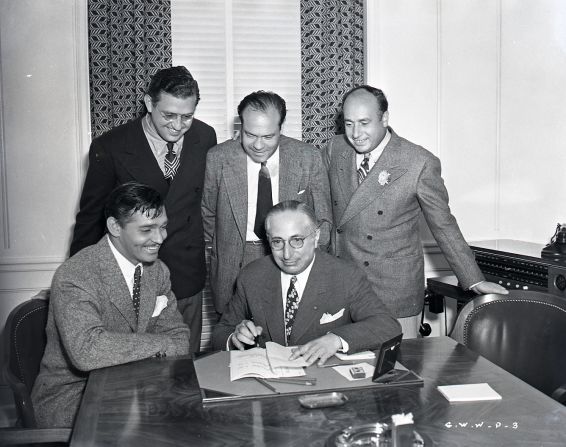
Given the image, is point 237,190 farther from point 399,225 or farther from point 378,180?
point 399,225

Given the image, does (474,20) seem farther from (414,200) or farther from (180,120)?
(180,120)

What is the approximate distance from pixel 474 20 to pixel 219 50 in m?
1.72

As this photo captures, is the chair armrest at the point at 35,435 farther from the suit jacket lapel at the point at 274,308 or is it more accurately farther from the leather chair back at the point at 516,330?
the leather chair back at the point at 516,330

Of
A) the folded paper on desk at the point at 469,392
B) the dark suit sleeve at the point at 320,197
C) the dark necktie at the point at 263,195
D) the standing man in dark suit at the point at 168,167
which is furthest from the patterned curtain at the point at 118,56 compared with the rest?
the folded paper on desk at the point at 469,392

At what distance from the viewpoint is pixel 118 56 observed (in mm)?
3971

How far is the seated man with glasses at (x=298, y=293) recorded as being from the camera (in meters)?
2.59

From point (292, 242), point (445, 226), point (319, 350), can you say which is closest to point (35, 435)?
point (319, 350)

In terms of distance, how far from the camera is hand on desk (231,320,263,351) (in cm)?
244

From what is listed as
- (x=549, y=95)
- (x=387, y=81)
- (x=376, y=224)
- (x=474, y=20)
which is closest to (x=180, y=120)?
(x=376, y=224)

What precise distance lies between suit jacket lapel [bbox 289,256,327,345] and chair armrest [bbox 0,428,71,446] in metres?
0.91

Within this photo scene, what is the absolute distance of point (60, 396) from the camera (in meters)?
2.42

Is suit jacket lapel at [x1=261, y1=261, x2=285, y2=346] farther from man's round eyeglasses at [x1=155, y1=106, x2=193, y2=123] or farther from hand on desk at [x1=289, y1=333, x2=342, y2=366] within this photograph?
man's round eyeglasses at [x1=155, y1=106, x2=193, y2=123]

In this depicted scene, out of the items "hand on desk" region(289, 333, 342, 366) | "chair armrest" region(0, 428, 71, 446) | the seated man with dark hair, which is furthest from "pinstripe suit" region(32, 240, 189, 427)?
"hand on desk" region(289, 333, 342, 366)

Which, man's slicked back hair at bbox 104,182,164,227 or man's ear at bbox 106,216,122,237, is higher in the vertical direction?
man's slicked back hair at bbox 104,182,164,227
